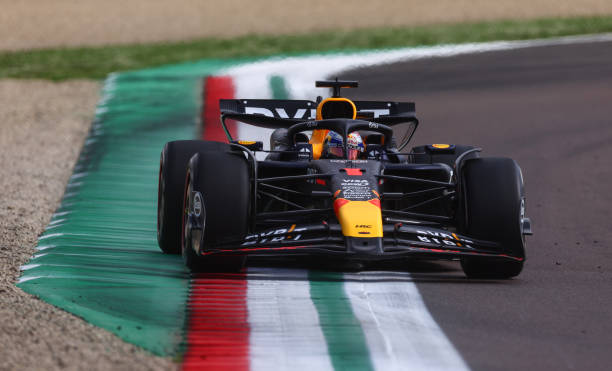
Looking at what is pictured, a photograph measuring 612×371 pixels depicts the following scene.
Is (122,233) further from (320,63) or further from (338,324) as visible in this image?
(320,63)

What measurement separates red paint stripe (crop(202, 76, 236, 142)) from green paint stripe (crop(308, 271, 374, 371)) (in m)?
7.60

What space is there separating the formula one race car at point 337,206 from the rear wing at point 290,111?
90 centimetres

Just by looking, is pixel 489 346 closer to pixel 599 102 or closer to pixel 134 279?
pixel 134 279

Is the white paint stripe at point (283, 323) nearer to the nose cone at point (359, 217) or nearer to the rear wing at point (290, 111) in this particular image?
the nose cone at point (359, 217)

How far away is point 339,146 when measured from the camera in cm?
928

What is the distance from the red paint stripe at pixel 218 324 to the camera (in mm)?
5493

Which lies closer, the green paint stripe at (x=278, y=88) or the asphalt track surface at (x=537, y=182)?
the asphalt track surface at (x=537, y=182)

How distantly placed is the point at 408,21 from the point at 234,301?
26.5m

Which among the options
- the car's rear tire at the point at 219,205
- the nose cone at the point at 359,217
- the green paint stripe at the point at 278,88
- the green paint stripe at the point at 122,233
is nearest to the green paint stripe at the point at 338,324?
the nose cone at the point at 359,217

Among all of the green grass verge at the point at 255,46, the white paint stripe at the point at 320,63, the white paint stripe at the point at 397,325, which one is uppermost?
the green grass verge at the point at 255,46

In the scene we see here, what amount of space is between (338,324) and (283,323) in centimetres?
33

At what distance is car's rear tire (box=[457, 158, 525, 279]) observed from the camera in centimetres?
806

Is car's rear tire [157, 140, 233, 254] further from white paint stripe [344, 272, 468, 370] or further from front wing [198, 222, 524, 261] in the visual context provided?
white paint stripe [344, 272, 468, 370]

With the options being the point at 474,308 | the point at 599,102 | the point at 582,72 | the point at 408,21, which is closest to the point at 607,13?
the point at 408,21
